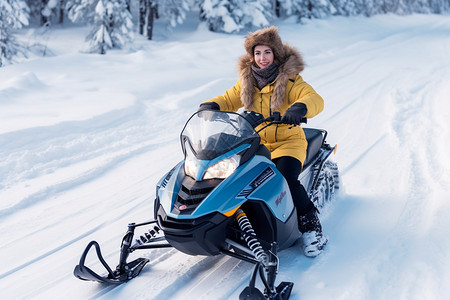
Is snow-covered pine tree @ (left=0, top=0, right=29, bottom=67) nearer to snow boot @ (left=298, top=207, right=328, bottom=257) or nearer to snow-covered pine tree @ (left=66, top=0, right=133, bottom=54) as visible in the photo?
snow-covered pine tree @ (left=66, top=0, right=133, bottom=54)

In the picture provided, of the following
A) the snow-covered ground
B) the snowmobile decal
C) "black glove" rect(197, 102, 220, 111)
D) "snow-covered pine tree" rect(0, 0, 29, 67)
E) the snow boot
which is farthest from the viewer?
"snow-covered pine tree" rect(0, 0, 29, 67)

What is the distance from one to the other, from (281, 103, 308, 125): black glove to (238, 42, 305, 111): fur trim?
1.31ft

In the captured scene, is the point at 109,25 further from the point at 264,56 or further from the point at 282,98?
the point at 282,98

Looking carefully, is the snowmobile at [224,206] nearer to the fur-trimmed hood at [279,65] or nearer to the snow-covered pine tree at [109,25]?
the fur-trimmed hood at [279,65]

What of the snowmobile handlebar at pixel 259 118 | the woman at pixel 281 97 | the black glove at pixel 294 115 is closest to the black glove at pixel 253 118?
the snowmobile handlebar at pixel 259 118

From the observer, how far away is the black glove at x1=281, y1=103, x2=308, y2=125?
321cm

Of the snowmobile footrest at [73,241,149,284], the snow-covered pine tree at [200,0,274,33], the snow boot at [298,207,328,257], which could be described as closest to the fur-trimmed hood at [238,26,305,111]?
the snow boot at [298,207,328,257]

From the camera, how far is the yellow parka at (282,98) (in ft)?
12.0

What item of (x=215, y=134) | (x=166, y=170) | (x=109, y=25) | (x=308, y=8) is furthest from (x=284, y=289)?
(x=308, y=8)

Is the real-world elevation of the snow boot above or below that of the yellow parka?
below

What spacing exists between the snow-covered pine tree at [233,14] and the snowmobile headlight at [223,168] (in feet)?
63.2

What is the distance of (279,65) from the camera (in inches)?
150

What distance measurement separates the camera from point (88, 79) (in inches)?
401

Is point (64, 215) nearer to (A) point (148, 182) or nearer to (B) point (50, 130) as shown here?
(A) point (148, 182)
